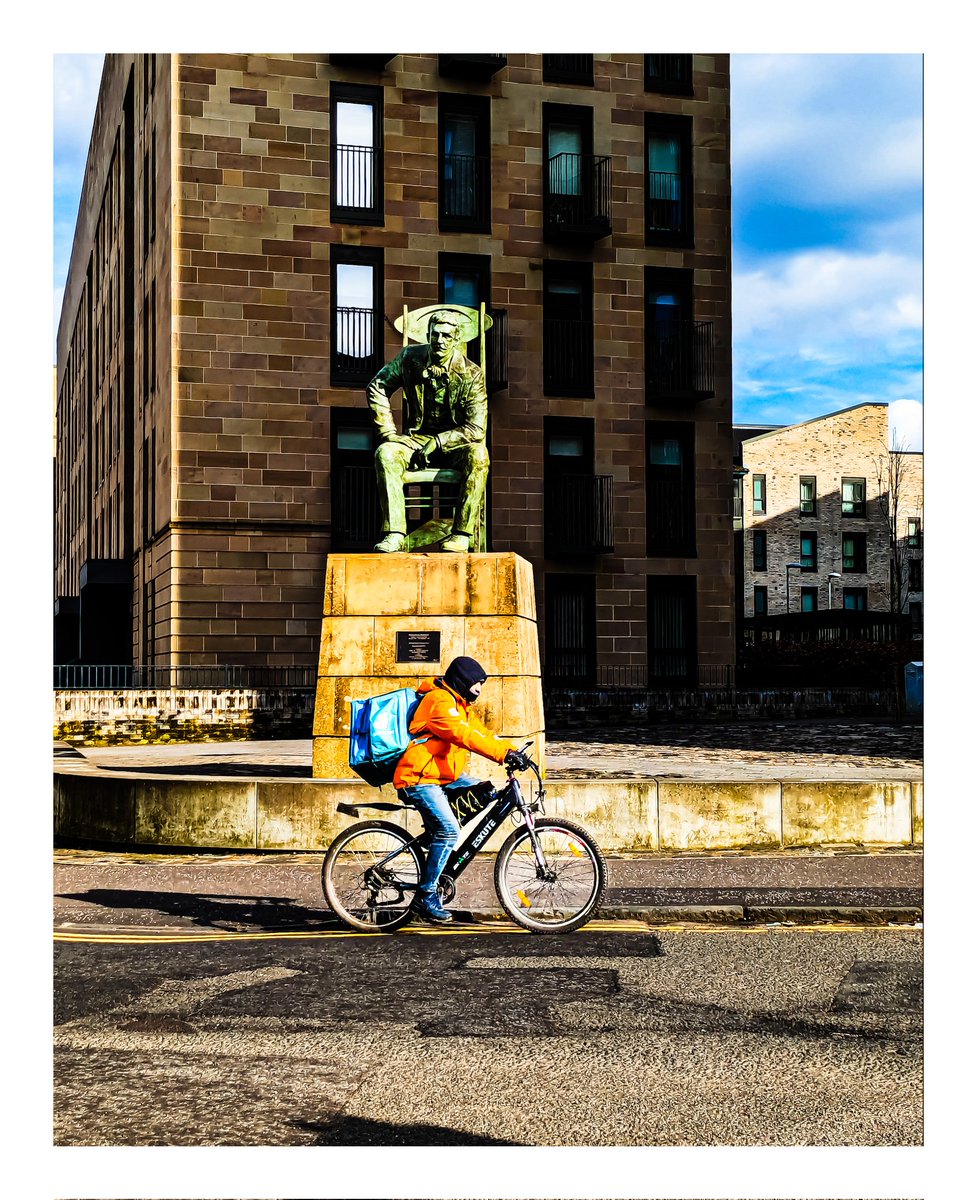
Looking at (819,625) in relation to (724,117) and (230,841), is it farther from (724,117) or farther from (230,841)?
(230,841)

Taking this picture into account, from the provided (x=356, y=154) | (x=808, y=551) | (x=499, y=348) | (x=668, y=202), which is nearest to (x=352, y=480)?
(x=499, y=348)

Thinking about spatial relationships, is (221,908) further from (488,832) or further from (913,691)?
(913,691)

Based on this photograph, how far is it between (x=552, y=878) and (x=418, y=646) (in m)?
5.02

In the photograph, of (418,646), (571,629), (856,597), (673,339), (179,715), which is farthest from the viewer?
(856,597)

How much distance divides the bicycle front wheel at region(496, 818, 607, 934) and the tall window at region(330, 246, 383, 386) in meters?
23.0

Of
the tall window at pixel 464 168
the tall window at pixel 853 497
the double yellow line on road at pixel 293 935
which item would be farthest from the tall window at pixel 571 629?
the tall window at pixel 853 497

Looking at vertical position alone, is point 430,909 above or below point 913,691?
below

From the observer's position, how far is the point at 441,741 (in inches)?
320

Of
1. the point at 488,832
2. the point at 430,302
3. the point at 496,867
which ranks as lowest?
the point at 496,867

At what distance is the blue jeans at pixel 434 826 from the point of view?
8078mm

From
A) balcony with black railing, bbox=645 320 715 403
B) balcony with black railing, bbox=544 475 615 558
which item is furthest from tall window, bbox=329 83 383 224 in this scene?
balcony with black railing, bbox=544 475 615 558

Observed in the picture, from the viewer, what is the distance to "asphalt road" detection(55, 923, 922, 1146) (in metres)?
4.67

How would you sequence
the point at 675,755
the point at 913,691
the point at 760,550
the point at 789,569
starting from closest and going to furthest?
the point at 675,755
the point at 913,691
the point at 760,550
the point at 789,569
